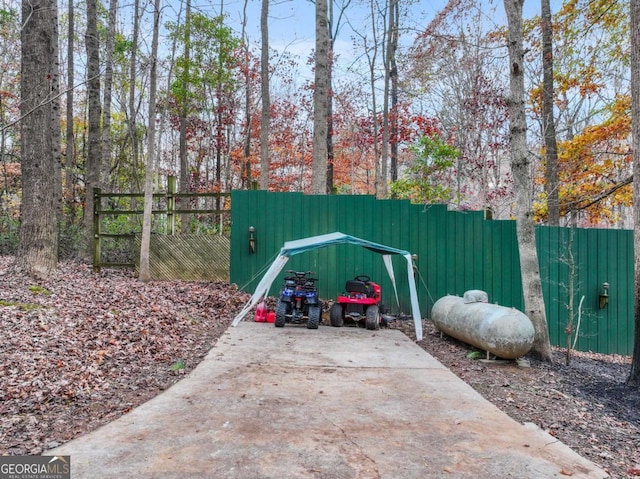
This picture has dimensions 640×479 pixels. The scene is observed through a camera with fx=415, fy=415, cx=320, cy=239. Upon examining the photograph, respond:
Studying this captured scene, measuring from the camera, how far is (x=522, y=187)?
5367 mm

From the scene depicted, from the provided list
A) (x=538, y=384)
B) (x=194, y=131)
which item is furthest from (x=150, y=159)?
(x=194, y=131)

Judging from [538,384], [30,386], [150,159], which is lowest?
[538,384]

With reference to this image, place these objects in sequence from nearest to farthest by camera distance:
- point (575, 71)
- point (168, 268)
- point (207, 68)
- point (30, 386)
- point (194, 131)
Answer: point (30, 386)
point (168, 268)
point (575, 71)
point (207, 68)
point (194, 131)

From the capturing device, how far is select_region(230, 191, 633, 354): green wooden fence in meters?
7.55

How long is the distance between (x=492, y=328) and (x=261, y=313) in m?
3.57

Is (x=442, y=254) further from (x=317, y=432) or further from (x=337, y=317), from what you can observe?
(x=317, y=432)

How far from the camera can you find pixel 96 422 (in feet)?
9.48

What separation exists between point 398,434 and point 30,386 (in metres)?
2.80

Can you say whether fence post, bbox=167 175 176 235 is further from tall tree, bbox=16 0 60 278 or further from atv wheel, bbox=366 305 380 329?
atv wheel, bbox=366 305 380 329

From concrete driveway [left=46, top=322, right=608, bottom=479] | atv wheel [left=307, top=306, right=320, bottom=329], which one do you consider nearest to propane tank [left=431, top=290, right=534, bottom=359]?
concrete driveway [left=46, top=322, right=608, bottom=479]

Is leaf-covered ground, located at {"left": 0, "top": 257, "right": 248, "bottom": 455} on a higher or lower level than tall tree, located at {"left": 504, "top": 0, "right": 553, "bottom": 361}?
lower

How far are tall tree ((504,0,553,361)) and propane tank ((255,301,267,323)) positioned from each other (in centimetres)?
388

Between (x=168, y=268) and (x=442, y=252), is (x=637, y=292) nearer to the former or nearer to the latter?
(x=442, y=252)

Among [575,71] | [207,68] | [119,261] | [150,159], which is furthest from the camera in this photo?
[207,68]
